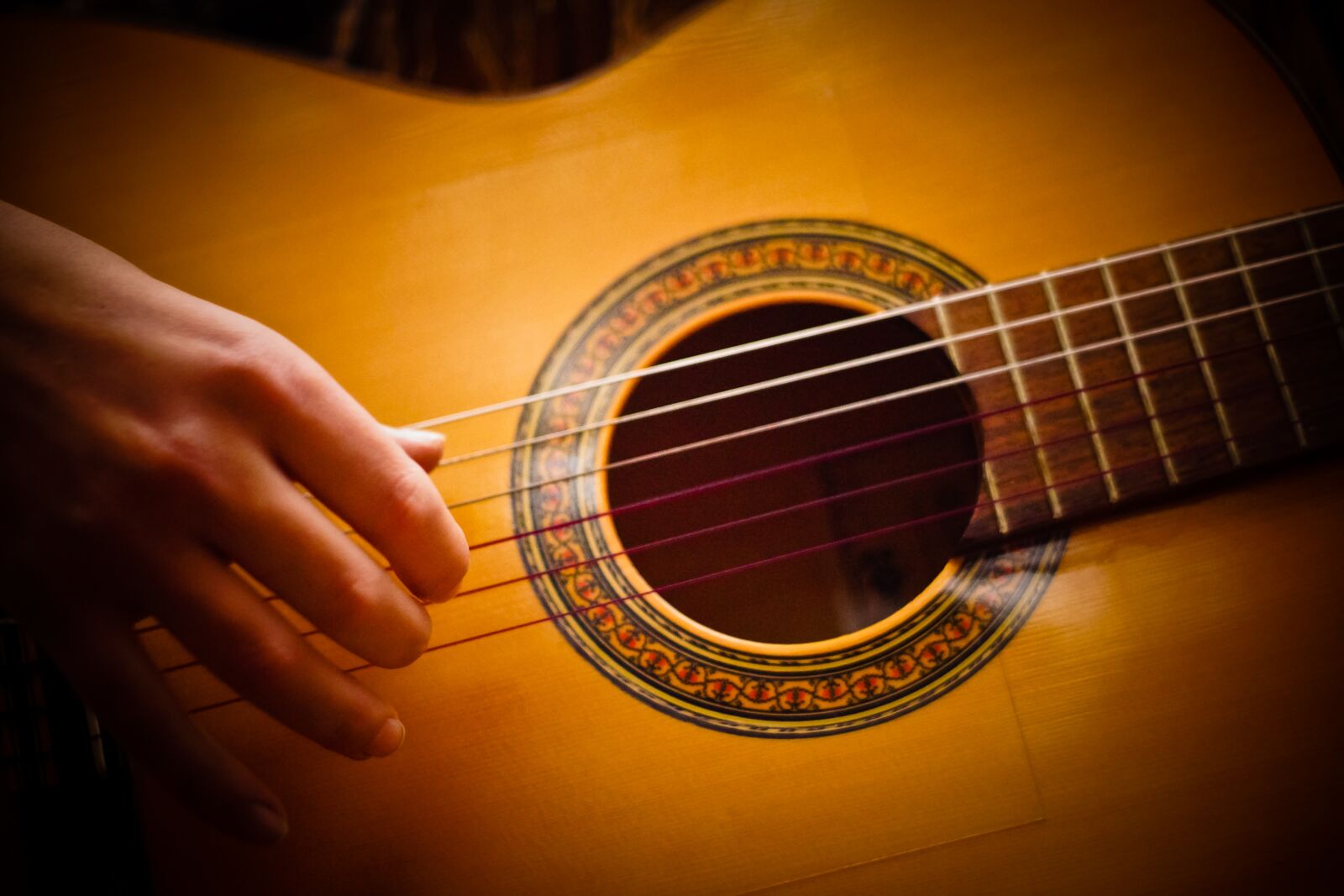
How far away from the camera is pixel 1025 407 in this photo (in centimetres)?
75

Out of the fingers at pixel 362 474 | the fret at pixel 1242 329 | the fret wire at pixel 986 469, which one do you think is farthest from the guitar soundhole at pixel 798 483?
the fingers at pixel 362 474

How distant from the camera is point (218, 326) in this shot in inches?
21.0

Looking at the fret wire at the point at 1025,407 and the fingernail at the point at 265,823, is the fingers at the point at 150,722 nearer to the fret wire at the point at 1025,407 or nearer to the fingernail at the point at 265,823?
the fingernail at the point at 265,823

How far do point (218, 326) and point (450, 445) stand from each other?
27cm

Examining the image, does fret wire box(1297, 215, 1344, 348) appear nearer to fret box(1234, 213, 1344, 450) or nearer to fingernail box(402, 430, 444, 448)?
fret box(1234, 213, 1344, 450)

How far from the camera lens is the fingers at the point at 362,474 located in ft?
1.71

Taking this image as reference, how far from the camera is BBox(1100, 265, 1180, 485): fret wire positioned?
73 cm

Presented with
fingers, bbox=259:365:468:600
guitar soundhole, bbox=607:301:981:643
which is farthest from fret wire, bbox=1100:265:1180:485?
fingers, bbox=259:365:468:600

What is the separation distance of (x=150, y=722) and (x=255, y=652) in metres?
0.09

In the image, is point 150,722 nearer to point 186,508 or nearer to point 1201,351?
point 186,508

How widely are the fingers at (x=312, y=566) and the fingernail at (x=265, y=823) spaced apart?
0.44 feet

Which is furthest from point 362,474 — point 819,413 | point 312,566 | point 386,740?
point 819,413

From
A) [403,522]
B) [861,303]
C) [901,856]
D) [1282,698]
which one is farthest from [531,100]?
[1282,698]

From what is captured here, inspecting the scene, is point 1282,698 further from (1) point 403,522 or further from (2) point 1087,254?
Result: (1) point 403,522
